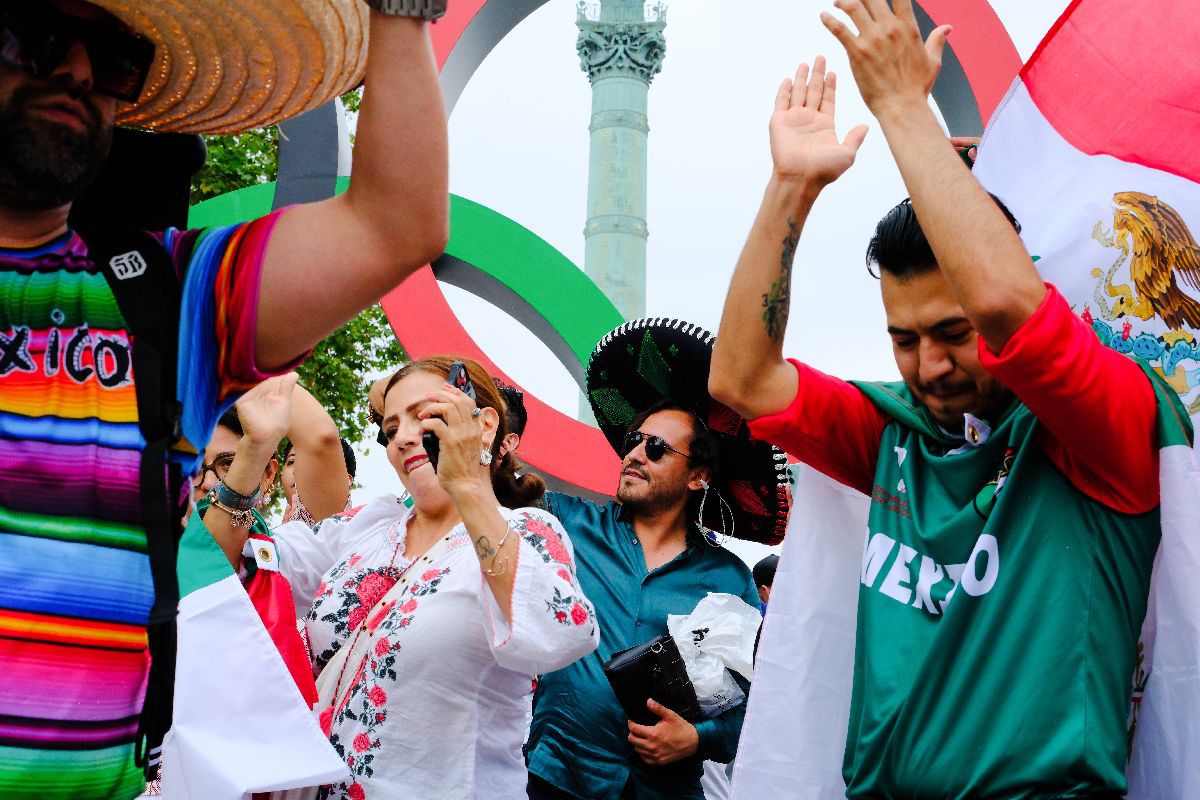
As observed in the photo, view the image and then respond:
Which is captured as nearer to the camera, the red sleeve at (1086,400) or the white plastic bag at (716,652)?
the red sleeve at (1086,400)

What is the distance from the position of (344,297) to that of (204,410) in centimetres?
23

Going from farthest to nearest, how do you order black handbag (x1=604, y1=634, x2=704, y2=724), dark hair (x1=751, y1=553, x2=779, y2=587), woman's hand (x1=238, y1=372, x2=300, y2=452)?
dark hair (x1=751, y1=553, x2=779, y2=587)
black handbag (x1=604, y1=634, x2=704, y2=724)
woman's hand (x1=238, y1=372, x2=300, y2=452)

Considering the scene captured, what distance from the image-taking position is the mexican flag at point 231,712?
8.48 feet

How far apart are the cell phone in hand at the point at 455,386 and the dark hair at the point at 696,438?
2.94 feet

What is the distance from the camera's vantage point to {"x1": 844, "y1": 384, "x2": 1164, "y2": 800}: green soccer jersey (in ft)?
6.10

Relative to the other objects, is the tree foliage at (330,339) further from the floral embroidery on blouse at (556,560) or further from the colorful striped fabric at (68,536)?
the colorful striped fabric at (68,536)

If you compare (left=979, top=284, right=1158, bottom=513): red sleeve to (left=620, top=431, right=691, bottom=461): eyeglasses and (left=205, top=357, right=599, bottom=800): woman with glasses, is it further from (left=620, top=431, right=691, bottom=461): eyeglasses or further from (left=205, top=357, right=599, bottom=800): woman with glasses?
(left=620, top=431, right=691, bottom=461): eyeglasses

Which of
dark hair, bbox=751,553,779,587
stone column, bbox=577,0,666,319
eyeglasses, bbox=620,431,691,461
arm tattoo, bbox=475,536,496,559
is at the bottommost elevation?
dark hair, bbox=751,553,779,587

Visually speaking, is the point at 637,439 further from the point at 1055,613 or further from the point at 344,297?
the point at 344,297

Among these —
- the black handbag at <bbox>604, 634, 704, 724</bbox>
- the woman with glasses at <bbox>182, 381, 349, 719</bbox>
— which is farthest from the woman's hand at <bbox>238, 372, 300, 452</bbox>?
the black handbag at <bbox>604, 634, 704, 724</bbox>

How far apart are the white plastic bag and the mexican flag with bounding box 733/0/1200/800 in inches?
43.6

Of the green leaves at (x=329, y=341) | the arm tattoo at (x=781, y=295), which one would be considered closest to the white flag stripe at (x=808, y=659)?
the arm tattoo at (x=781, y=295)

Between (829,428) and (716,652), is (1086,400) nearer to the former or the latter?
(829,428)

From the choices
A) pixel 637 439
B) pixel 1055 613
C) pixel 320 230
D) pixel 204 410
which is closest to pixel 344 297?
pixel 320 230
